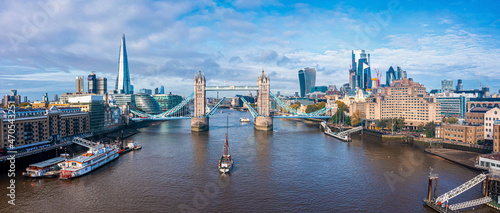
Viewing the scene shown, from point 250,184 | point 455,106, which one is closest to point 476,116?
point 455,106

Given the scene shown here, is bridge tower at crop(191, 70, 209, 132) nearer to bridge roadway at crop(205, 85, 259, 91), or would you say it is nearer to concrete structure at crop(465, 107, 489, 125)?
bridge roadway at crop(205, 85, 259, 91)

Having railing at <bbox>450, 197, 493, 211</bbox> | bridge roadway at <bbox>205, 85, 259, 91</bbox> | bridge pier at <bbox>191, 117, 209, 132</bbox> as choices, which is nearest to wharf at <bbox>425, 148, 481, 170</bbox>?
railing at <bbox>450, 197, 493, 211</bbox>

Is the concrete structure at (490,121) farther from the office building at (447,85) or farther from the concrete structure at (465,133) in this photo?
the office building at (447,85)

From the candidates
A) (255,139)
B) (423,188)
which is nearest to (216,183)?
(423,188)

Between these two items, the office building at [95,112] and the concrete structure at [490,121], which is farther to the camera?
the office building at [95,112]

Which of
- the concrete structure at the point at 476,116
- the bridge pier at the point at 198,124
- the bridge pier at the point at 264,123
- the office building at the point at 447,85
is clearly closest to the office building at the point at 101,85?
the bridge pier at the point at 198,124

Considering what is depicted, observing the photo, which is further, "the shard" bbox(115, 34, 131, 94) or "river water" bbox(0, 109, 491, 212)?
"the shard" bbox(115, 34, 131, 94)
